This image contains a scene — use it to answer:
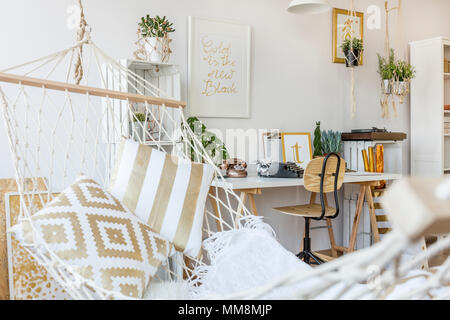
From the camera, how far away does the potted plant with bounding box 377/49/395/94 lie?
3.72 m

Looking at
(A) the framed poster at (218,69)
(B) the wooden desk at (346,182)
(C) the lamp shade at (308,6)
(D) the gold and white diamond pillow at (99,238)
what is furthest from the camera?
(A) the framed poster at (218,69)

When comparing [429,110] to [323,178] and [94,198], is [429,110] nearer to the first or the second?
[323,178]

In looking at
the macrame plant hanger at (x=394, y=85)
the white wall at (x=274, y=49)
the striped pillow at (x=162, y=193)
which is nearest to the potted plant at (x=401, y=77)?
the macrame plant hanger at (x=394, y=85)

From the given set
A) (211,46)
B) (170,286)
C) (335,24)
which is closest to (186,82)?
(211,46)

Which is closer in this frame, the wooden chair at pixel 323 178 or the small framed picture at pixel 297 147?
the wooden chair at pixel 323 178

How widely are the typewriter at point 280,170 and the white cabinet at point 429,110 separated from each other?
5.23 feet

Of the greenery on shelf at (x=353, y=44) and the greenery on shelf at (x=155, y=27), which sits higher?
the greenery on shelf at (x=353, y=44)

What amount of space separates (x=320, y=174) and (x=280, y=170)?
30cm

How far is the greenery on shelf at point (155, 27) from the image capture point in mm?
2719

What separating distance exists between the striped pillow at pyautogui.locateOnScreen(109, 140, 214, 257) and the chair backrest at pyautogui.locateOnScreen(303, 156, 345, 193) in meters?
1.14

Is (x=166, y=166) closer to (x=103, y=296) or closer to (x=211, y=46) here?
(x=103, y=296)

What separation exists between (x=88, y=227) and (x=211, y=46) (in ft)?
6.72

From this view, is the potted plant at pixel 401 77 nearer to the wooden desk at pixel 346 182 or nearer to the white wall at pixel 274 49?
the white wall at pixel 274 49

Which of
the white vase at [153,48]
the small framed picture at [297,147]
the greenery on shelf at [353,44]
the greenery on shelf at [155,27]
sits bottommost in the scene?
the small framed picture at [297,147]
